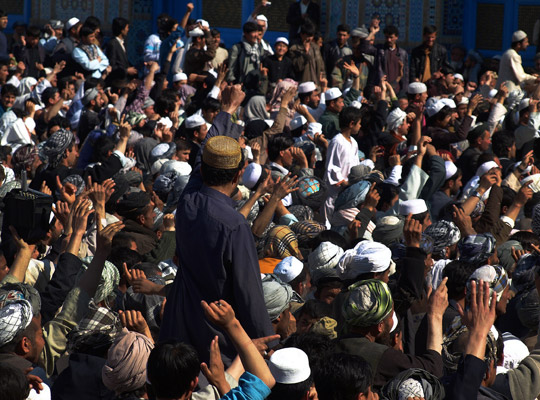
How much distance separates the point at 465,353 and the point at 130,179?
4.60 meters

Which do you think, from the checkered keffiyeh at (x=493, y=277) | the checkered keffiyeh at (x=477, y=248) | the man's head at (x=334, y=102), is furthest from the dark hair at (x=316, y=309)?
the man's head at (x=334, y=102)

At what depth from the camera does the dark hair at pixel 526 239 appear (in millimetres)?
5969

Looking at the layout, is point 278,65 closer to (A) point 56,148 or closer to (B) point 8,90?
(B) point 8,90

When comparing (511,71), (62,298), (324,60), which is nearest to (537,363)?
(62,298)

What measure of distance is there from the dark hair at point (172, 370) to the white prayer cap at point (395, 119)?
6705 mm

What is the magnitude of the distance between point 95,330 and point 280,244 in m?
1.91

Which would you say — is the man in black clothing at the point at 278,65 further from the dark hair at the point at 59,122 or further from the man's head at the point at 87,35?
the dark hair at the point at 59,122

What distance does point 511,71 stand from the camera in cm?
1276

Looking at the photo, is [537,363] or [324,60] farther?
[324,60]

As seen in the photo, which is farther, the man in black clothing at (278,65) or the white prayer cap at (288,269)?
the man in black clothing at (278,65)

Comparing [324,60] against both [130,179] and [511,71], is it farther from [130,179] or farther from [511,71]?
[130,179]

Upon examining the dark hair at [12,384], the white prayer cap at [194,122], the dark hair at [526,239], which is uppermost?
the dark hair at [12,384]

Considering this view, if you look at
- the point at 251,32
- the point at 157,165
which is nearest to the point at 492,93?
the point at 251,32

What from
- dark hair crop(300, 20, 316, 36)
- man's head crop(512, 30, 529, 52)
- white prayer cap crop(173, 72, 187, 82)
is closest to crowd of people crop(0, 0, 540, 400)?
white prayer cap crop(173, 72, 187, 82)
